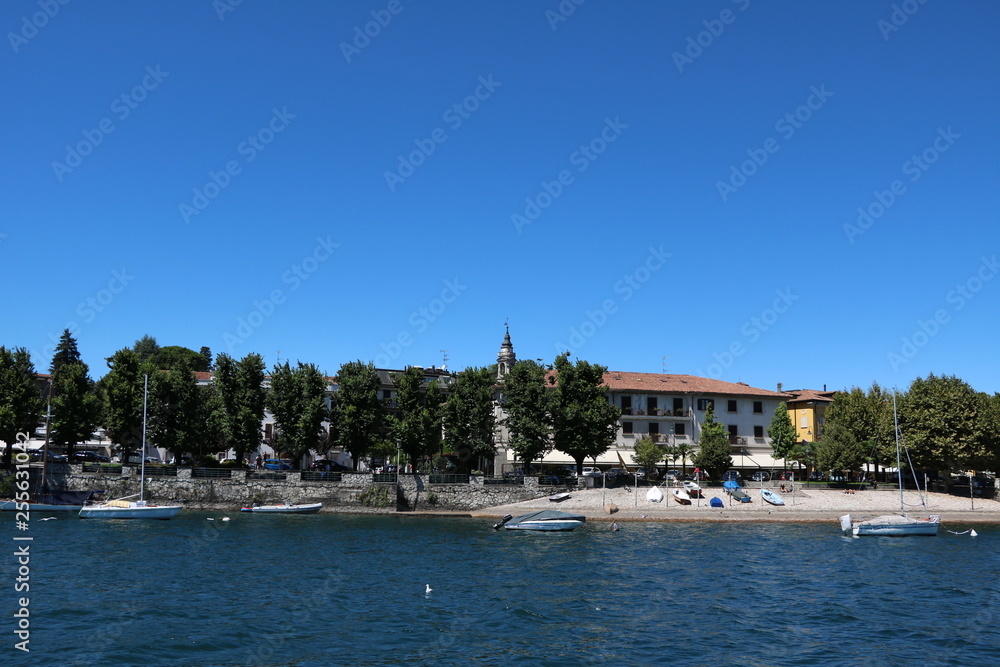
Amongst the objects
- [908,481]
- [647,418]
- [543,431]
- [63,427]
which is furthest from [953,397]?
[63,427]

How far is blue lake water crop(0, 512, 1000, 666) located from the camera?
22.0 meters

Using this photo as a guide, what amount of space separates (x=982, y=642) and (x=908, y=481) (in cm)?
5303

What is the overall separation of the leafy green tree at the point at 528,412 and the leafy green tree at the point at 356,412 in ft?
40.7

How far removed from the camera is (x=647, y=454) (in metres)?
71.1

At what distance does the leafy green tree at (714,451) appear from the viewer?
71000 mm

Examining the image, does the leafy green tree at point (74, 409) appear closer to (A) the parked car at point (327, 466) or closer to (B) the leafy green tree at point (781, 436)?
(A) the parked car at point (327, 466)

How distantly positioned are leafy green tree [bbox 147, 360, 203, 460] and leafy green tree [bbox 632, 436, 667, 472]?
141ft

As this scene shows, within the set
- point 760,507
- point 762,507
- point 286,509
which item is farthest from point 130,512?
point 762,507

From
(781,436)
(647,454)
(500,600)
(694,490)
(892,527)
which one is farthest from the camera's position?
(781,436)

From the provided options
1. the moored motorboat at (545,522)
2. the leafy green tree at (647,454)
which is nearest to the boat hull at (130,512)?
the moored motorboat at (545,522)

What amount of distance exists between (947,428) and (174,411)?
232 ft

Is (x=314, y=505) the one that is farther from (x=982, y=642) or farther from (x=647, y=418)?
(x=982, y=642)

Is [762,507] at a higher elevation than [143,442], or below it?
below

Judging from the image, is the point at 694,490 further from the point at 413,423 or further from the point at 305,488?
the point at 305,488
